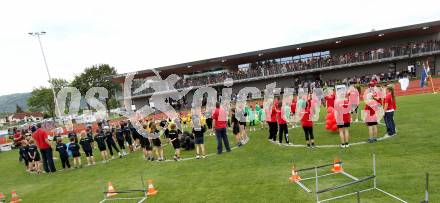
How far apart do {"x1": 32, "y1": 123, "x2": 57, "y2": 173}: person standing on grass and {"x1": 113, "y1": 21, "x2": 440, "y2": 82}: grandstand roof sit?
86.1 ft

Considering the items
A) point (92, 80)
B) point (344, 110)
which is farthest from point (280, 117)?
point (92, 80)

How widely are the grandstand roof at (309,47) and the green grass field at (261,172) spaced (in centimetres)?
2070

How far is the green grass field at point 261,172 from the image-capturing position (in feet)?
25.7

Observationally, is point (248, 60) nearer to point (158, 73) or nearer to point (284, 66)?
point (284, 66)

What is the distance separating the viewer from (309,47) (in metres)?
37.8

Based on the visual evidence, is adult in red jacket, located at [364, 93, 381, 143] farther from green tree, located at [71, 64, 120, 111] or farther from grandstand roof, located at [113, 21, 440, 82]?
green tree, located at [71, 64, 120, 111]

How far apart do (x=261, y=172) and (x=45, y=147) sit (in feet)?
35.7

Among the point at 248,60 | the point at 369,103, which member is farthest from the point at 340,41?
the point at 369,103

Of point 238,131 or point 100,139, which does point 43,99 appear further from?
point 238,131

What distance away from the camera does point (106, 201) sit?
366 inches

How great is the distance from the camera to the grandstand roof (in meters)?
33.9

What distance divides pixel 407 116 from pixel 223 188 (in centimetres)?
1137

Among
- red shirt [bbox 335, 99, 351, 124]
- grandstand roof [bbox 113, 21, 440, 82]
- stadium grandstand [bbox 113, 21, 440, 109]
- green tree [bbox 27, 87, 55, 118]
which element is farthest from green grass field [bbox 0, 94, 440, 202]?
green tree [bbox 27, 87, 55, 118]

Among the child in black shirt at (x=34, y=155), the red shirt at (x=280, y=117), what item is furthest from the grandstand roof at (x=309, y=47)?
the child in black shirt at (x=34, y=155)
